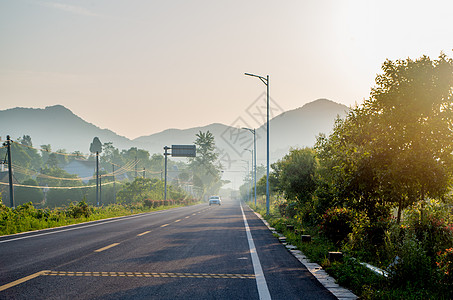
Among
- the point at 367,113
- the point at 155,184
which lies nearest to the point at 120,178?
the point at 155,184

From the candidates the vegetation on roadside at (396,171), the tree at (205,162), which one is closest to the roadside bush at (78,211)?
the vegetation on roadside at (396,171)

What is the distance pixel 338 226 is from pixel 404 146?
3.15 m

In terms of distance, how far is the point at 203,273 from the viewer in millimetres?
8516

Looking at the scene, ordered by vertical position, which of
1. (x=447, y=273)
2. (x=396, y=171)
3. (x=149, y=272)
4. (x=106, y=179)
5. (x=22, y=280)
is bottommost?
(x=106, y=179)

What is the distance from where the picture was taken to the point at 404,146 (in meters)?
12.5

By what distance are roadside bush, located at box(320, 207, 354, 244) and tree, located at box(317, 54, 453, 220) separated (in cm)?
47

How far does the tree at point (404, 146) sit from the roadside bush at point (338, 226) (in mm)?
469

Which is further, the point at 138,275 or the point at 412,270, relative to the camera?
the point at 138,275

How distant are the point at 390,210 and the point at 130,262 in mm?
8684

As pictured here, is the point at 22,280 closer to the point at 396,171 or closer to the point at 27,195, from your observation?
the point at 396,171

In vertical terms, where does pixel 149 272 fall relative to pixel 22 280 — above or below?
below

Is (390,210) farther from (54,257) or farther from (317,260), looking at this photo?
(54,257)

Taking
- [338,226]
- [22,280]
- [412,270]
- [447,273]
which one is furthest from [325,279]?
[22,280]

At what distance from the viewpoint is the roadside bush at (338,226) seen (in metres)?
13.1
